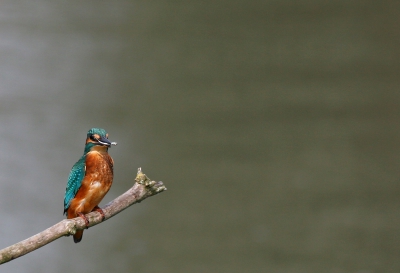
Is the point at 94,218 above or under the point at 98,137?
under

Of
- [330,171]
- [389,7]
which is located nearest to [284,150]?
[330,171]

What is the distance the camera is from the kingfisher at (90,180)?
1339mm

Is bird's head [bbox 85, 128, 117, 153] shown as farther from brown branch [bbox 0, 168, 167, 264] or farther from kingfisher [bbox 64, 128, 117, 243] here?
brown branch [bbox 0, 168, 167, 264]

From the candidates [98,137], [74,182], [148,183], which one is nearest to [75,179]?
[74,182]

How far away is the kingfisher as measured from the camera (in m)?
1.34

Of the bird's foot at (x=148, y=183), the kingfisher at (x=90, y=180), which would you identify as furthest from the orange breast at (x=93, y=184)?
the bird's foot at (x=148, y=183)

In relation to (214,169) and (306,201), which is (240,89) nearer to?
(214,169)

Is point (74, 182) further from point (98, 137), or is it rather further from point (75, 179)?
point (98, 137)

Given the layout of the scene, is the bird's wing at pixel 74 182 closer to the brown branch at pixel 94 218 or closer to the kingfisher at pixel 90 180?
the kingfisher at pixel 90 180

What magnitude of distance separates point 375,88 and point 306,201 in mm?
976

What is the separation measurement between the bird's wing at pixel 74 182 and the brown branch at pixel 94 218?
0.12 m

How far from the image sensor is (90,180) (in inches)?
53.6

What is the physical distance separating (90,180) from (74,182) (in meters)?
0.06

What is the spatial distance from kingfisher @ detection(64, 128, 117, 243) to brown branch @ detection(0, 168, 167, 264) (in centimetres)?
7
